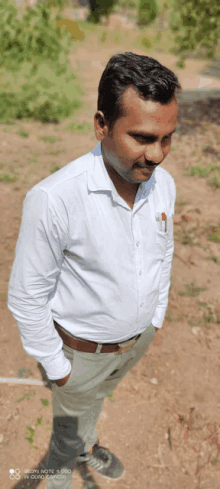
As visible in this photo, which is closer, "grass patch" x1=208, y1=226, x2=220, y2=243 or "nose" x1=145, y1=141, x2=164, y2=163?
"nose" x1=145, y1=141, x2=164, y2=163

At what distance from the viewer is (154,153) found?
1368 mm

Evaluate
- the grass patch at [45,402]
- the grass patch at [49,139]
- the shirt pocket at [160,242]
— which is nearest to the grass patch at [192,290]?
the grass patch at [45,402]

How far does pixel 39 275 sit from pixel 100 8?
35.2m

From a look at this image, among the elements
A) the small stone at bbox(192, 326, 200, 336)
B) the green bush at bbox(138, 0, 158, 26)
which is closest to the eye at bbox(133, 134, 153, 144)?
the small stone at bbox(192, 326, 200, 336)

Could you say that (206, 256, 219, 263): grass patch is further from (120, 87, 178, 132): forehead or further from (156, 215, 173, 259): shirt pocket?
(120, 87, 178, 132): forehead

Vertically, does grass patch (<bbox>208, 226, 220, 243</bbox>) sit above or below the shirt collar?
below

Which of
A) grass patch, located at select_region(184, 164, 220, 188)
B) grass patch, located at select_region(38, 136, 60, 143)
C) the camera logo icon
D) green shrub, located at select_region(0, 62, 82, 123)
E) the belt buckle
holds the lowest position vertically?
the camera logo icon

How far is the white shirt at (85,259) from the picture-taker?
4.66 ft

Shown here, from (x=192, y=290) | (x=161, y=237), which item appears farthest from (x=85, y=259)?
(x=192, y=290)

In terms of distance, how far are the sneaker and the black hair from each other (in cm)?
234

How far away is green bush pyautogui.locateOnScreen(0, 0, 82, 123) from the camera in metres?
9.38

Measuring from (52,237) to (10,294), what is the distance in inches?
14.2

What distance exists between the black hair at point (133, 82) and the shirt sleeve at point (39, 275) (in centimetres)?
41

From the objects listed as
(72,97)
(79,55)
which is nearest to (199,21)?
(72,97)
